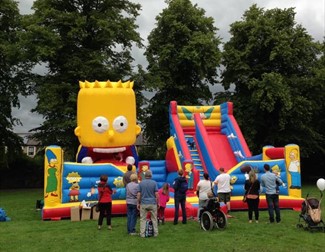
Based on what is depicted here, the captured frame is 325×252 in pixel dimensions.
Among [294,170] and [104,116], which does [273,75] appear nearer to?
[294,170]

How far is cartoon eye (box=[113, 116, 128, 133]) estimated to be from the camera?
13766mm

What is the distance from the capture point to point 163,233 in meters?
9.06

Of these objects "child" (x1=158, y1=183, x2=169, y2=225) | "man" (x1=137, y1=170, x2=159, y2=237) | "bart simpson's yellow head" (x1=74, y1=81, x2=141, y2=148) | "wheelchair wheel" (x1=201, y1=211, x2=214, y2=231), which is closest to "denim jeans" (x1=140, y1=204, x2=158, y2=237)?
"man" (x1=137, y1=170, x2=159, y2=237)

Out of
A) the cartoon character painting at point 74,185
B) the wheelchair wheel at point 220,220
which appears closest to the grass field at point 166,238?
Result: the wheelchair wheel at point 220,220

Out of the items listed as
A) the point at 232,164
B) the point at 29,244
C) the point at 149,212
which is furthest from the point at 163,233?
the point at 232,164

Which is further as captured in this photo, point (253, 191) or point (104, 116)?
point (104, 116)

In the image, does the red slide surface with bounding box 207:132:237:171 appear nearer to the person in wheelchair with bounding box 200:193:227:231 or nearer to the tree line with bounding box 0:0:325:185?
the person in wheelchair with bounding box 200:193:227:231

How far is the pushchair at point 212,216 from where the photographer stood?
9297 millimetres

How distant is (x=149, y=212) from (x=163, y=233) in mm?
598

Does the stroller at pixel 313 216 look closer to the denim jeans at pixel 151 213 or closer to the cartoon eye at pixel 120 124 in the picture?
the denim jeans at pixel 151 213

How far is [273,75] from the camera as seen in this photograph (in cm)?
2455

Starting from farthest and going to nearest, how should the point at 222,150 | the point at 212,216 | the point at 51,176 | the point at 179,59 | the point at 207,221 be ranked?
the point at 179,59
the point at 222,150
the point at 51,176
the point at 212,216
the point at 207,221

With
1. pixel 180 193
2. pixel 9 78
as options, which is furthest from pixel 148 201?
pixel 9 78

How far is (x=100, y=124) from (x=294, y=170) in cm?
649
